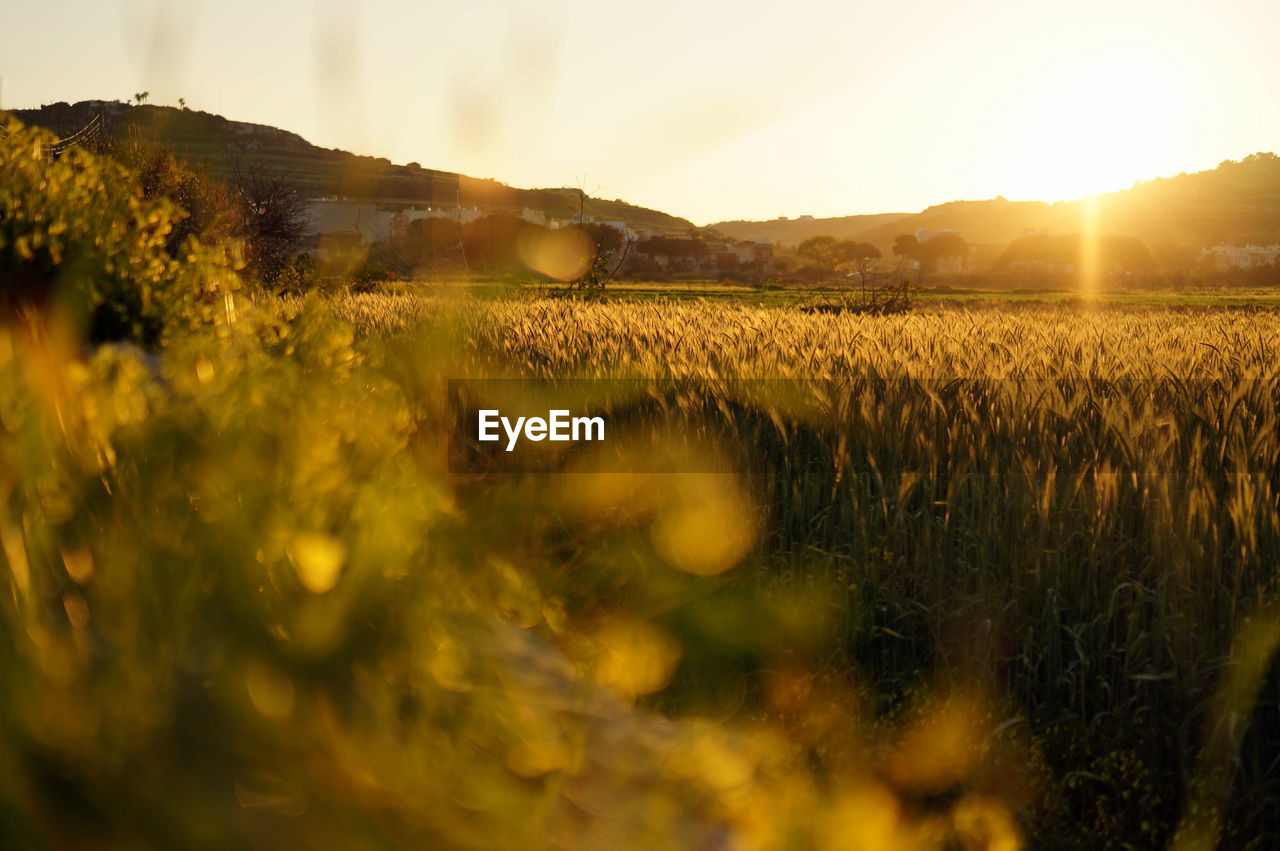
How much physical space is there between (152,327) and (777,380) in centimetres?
412

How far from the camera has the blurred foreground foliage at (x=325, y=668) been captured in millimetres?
2766

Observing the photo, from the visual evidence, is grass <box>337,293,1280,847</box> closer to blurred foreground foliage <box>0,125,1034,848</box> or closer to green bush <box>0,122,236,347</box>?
blurred foreground foliage <box>0,125,1034,848</box>

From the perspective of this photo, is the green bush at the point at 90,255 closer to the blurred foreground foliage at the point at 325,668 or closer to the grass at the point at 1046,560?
the blurred foreground foliage at the point at 325,668

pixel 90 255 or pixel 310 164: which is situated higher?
pixel 310 164

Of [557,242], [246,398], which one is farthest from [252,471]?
[557,242]

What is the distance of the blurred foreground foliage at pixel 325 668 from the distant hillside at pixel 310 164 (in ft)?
345

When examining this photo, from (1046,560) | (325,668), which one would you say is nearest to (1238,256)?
(1046,560)

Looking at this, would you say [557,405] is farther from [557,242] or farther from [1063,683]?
[557,242]

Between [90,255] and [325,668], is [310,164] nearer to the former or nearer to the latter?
[90,255]

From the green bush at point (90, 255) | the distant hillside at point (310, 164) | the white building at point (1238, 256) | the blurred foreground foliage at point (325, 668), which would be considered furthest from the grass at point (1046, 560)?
the white building at point (1238, 256)

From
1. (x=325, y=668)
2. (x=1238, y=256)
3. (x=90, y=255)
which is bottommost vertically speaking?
(x=325, y=668)

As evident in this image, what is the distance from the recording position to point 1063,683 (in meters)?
3.61

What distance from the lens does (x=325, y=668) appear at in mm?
3258

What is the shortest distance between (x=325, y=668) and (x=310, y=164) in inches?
5780
